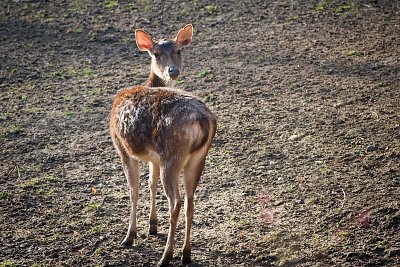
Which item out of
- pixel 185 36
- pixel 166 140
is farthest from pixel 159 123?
pixel 185 36

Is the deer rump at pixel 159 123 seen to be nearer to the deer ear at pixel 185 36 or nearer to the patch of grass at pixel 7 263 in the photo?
the patch of grass at pixel 7 263

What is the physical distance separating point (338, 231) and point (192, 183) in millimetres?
1368

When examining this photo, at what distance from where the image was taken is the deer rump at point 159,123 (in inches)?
246

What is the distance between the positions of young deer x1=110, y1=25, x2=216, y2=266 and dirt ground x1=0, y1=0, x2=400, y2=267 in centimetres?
45

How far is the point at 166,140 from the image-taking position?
248 inches

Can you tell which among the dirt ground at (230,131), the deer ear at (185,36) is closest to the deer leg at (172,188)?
the dirt ground at (230,131)

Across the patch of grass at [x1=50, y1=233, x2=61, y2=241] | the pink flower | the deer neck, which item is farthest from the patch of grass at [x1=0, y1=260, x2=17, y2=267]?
the deer neck

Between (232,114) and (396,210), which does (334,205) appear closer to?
(396,210)

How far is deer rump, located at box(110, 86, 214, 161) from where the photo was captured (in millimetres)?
6250

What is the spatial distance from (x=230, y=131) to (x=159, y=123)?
2.91m

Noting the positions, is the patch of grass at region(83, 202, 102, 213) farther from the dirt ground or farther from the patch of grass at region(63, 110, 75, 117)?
the patch of grass at region(63, 110, 75, 117)

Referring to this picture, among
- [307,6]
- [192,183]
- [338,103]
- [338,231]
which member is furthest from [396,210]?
[307,6]

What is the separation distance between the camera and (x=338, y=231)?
6.75 m

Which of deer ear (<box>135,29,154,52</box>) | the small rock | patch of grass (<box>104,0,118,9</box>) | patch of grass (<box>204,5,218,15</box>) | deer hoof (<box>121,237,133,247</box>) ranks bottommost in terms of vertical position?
the small rock
